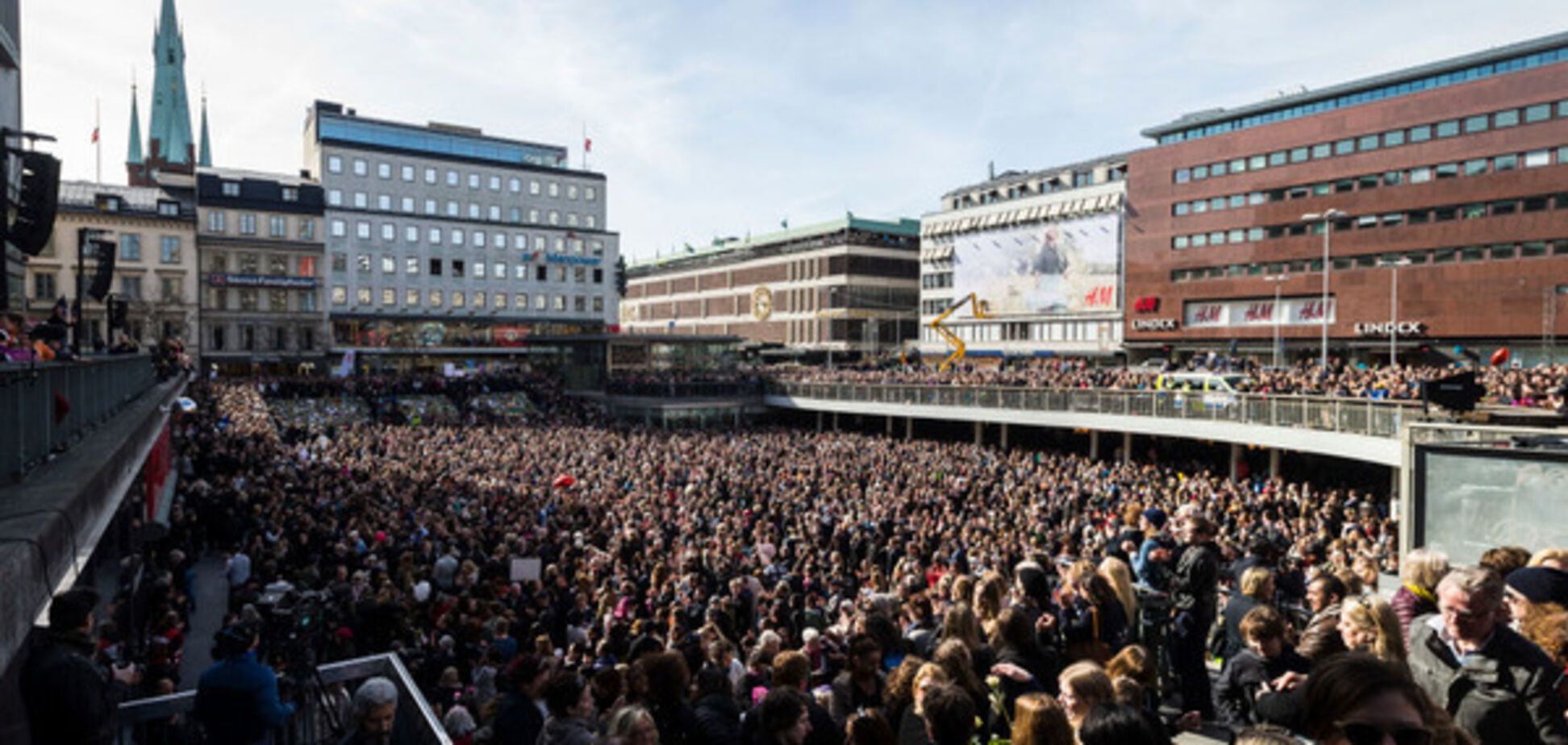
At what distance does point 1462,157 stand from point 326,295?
256 feet

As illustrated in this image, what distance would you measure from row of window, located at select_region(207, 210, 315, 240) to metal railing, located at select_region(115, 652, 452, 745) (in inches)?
2778

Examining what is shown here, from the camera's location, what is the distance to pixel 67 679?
3957 millimetres

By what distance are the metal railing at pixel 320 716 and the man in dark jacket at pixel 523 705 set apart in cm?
39

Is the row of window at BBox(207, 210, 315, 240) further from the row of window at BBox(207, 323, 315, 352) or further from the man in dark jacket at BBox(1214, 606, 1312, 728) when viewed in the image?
the man in dark jacket at BBox(1214, 606, 1312, 728)

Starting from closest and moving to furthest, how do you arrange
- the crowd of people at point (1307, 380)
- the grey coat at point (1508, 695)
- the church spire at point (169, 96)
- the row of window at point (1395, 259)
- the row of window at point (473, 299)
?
the grey coat at point (1508, 695) < the crowd of people at point (1307, 380) < the row of window at point (1395, 259) < the row of window at point (473, 299) < the church spire at point (169, 96)

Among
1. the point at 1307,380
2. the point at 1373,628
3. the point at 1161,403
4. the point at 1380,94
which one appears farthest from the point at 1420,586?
the point at 1380,94

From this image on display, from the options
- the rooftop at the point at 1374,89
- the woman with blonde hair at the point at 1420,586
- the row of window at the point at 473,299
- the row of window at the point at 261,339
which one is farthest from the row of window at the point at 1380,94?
the row of window at the point at 261,339

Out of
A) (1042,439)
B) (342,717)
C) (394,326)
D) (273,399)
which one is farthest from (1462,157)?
(394,326)

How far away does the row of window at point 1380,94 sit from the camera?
4734 centimetres

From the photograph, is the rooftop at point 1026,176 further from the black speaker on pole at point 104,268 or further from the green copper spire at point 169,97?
the green copper spire at point 169,97

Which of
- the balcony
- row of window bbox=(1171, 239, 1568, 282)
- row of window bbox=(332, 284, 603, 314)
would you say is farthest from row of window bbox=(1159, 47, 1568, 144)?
row of window bbox=(332, 284, 603, 314)

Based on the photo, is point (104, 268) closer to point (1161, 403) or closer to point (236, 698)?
point (236, 698)

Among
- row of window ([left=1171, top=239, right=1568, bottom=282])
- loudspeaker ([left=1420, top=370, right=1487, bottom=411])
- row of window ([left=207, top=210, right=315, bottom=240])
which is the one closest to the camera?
loudspeaker ([left=1420, top=370, right=1487, bottom=411])

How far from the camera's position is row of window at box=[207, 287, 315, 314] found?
210 ft
